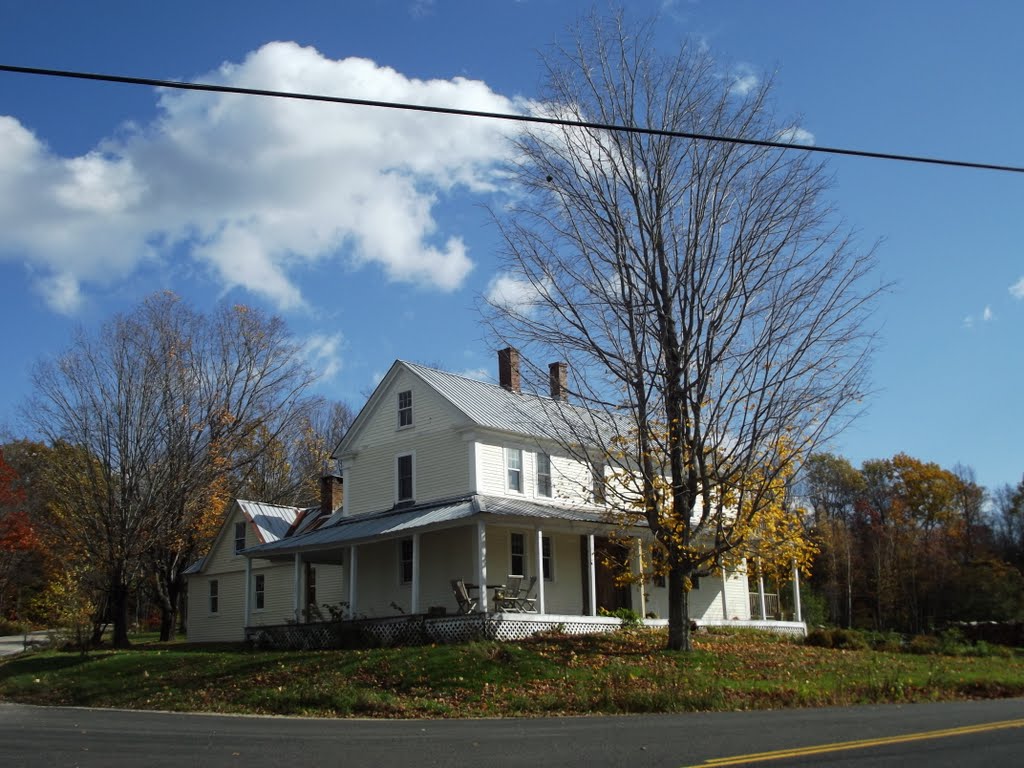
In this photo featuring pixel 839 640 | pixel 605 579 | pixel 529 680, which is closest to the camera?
pixel 529 680

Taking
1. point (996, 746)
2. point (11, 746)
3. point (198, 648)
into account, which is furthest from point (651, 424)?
point (198, 648)

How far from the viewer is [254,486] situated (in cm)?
5172

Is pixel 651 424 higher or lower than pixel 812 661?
higher

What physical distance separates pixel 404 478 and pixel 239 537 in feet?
35.9

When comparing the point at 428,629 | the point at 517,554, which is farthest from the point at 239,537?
the point at 428,629

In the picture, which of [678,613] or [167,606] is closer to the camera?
[678,613]

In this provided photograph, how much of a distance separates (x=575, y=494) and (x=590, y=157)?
1135 centimetres

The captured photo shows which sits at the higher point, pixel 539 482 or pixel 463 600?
pixel 539 482

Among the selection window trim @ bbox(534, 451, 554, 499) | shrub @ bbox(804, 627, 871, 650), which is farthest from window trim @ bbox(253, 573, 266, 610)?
shrub @ bbox(804, 627, 871, 650)

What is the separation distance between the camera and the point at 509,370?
109ft

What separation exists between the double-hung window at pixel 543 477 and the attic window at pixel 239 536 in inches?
544

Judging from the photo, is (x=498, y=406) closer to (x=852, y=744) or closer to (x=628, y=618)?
(x=628, y=618)

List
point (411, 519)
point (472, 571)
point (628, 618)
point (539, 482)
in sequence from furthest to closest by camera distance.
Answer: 1. point (539, 482)
2. point (472, 571)
3. point (411, 519)
4. point (628, 618)

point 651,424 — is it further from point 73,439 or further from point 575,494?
point 73,439
